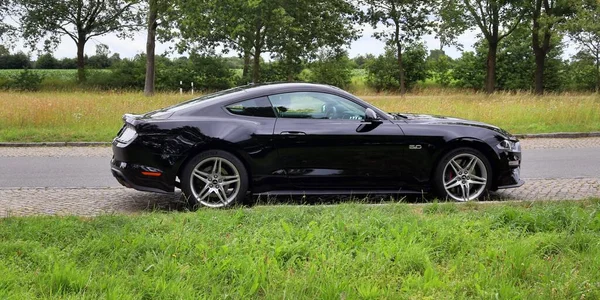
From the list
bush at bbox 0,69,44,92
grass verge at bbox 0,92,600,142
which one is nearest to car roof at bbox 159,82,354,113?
grass verge at bbox 0,92,600,142

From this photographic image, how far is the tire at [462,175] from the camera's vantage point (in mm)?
6719

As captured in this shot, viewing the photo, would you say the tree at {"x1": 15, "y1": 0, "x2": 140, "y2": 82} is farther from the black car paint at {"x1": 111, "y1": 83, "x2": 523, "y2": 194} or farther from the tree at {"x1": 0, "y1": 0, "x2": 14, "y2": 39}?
the black car paint at {"x1": 111, "y1": 83, "x2": 523, "y2": 194}

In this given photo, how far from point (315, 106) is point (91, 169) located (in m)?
4.83

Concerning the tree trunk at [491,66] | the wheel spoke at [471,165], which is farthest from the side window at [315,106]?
the tree trunk at [491,66]

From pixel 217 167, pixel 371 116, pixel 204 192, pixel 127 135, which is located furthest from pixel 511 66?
pixel 127 135

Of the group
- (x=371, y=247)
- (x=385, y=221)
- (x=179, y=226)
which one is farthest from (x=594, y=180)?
(x=179, y=226)

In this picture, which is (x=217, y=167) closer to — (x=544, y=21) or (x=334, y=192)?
(x=334, y=192)

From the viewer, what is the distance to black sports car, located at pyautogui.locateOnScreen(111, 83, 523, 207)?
6.40 metres

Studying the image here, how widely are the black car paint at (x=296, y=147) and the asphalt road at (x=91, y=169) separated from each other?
215cm

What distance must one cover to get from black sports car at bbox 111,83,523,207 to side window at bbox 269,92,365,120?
1 centimetres

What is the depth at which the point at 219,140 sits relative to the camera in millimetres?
6395

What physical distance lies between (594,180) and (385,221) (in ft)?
16.3

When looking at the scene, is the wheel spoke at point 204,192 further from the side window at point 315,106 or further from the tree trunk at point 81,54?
the tree trunk at point 81,54

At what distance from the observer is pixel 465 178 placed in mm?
6801
